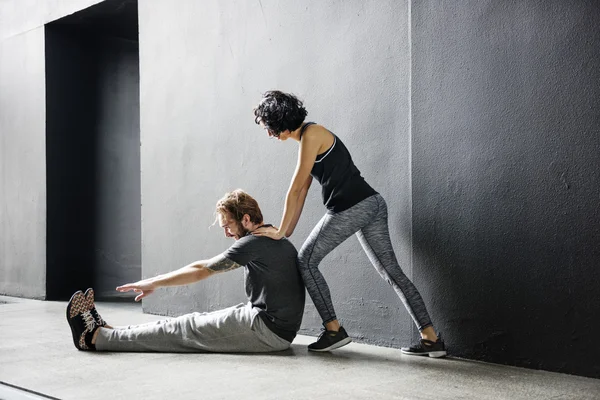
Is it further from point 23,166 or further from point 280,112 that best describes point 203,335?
point 23,166

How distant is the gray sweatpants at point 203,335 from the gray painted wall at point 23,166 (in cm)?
327

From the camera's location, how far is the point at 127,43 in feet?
24.5

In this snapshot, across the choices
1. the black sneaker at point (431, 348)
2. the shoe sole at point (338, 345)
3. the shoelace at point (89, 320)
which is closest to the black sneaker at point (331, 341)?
the shoe sole at point (338, 345)

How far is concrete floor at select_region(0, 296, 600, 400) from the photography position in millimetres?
2926

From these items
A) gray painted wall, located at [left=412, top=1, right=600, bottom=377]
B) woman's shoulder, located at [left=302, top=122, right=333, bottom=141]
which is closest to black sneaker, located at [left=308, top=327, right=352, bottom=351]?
gray painted wall, located at [left=412, top=1, right=600, bottom=377]

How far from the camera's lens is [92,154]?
7172mm

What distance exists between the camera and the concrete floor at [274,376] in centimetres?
293

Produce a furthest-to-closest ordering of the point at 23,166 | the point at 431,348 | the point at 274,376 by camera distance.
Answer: the point at 23,166, the point at 431,348, the point at 274,376

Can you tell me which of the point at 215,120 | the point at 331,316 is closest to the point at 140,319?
the point at 215,120

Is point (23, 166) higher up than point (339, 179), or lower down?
higher up

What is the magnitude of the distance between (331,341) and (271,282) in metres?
0.49

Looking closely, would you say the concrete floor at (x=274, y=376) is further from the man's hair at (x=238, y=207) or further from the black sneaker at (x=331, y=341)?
the man's hair at (x=238, y=207)

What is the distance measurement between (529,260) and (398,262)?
0.80 m

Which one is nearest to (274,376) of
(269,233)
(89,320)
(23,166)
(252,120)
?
(269,233)
